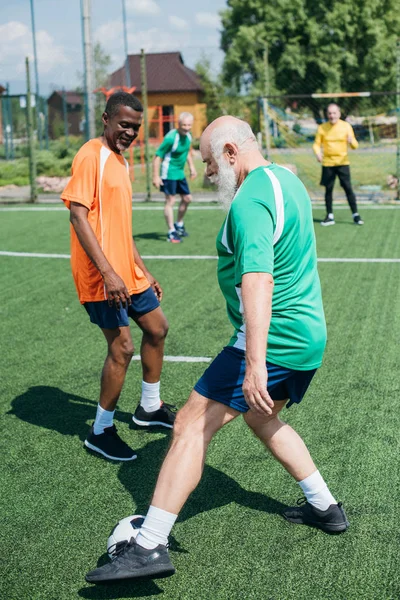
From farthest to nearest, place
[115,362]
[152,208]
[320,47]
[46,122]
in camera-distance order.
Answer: [320,47] < [46,122] < [152,208] < [115,362]

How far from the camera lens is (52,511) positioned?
3797mm

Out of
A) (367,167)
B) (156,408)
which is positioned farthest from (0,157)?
(156,408)

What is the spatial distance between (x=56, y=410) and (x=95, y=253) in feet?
4.85

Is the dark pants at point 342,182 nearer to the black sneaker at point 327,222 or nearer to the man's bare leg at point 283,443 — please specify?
the black sneaker at point 327,222

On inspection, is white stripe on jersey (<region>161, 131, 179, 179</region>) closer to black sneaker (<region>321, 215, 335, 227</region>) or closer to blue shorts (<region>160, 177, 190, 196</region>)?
blue shorts (<region>160, 177, 190, 196</region>)

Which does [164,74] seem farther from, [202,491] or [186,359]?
[202,491]

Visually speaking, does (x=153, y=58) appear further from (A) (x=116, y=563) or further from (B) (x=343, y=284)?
(A) (x=116, y=563)

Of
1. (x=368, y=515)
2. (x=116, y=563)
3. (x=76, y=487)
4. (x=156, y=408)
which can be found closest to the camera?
(x=116, y=563)

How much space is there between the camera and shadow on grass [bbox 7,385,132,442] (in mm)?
4930

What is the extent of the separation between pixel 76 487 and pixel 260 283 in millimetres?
1801

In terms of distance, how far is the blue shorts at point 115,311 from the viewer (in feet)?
14.3

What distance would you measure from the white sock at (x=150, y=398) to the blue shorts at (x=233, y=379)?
168 centimetres

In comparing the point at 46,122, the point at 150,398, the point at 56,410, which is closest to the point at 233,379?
the point at 150,398

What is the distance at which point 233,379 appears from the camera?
10.3 feet
